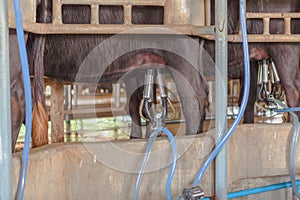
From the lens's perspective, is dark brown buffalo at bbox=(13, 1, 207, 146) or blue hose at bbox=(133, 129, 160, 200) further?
dark brown buffalo at bbox=(13, 1, 207, 146)

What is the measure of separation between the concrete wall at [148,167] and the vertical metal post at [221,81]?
68 millimetres

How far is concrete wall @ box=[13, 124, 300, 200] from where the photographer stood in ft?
3.33

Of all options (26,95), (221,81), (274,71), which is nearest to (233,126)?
(221,81)

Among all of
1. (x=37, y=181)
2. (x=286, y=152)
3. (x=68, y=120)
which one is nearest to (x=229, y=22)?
(x=286, y=152)

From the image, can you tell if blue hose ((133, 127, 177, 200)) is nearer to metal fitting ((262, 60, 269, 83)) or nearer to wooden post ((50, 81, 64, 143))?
metal fitting ((262, 60, 269, 83))

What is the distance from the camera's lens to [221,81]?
1079mm

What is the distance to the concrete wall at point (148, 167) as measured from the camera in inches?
40.0

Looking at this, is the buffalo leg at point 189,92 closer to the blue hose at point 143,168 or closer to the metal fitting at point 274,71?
the metal fitting at point 274,71

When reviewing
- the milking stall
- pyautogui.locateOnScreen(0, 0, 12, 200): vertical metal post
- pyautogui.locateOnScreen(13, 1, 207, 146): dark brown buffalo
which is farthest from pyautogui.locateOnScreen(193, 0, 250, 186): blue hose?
pyautogui.locateOnScreen(0, 0, 12, 200): vertical metal post

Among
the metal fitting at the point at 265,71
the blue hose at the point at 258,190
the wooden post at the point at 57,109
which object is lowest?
the blue hose at the point at 258,190

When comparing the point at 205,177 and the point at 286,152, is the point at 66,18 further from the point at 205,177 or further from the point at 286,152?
the point at 286,152

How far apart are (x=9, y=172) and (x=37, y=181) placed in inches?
5.2

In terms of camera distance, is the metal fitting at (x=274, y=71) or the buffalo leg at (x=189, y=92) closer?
the buffalo leg at (x=189, y=92)

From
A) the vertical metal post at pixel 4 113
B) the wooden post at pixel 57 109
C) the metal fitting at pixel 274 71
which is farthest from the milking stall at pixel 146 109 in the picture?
the wooden post at pixel 57 109
